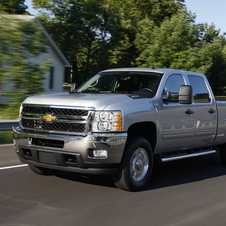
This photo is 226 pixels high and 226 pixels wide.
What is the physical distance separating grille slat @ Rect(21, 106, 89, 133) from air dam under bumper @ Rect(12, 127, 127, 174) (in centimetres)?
12

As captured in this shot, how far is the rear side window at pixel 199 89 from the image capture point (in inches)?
284

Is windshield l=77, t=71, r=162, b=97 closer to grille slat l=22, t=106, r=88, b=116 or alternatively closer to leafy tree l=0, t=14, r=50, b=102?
grille slat l=22, t=106, r=88, b=116

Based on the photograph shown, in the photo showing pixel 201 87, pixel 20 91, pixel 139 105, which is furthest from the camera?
pixel 20 91

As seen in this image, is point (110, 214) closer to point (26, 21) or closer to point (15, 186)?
point (15, 186)

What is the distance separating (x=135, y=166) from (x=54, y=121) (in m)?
1.38

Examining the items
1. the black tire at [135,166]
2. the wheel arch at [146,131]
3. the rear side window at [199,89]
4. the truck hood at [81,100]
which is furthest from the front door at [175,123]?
the truck hood at [81,100]

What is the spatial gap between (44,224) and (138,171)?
198 cm

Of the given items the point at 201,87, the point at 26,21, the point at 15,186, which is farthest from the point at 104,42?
the point at 15,186

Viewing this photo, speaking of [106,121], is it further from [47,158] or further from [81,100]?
[47,158]

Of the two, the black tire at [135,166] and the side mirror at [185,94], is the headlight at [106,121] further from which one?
the side mirror at [185,94]

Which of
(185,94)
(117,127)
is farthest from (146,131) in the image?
(117,127)

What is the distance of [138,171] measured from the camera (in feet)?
18.8

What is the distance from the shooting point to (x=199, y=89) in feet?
24.2

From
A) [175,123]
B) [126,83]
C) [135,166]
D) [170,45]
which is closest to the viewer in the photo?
[135,166]
